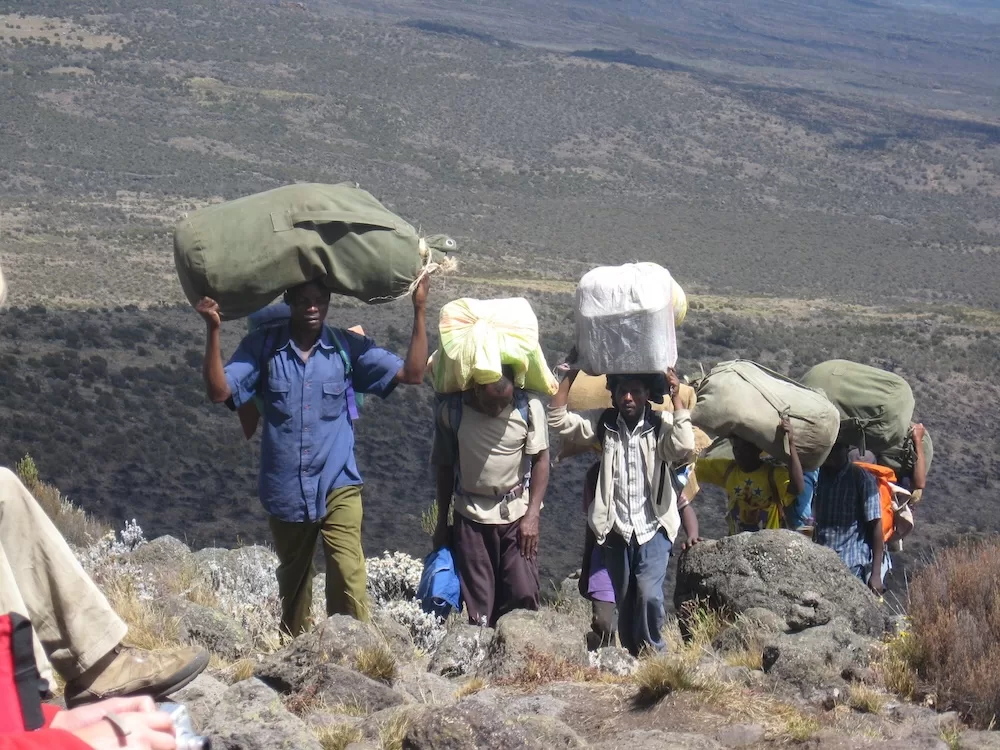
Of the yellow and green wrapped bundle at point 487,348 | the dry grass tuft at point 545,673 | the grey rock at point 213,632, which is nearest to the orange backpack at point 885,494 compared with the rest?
the yellow and green wrapped bundle at point 487,348

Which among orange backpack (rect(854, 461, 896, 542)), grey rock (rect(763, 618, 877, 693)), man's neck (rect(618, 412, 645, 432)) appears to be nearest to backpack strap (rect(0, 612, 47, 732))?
grey rock (rect(763, 618, 877, 693))

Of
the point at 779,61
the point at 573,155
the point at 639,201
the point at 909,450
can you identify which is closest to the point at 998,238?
the point at 639,201

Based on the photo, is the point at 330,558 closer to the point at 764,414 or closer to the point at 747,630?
the point at 747,630

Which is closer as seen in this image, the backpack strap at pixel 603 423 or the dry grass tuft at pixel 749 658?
the dry grass tuft at pixel 749 658

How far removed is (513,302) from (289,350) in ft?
3.21

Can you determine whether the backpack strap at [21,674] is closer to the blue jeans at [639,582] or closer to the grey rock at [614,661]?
the grey rock at [614,661]

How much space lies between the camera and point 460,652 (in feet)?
18.0

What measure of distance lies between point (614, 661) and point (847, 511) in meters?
1.68

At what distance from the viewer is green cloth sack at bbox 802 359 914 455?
641cm

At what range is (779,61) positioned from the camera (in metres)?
126

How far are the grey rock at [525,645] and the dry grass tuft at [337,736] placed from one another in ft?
3.32

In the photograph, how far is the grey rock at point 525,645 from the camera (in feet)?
16.9

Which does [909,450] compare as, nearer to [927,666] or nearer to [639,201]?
[927,666]

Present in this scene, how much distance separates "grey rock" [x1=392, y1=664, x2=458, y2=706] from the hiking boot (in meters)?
1.38
